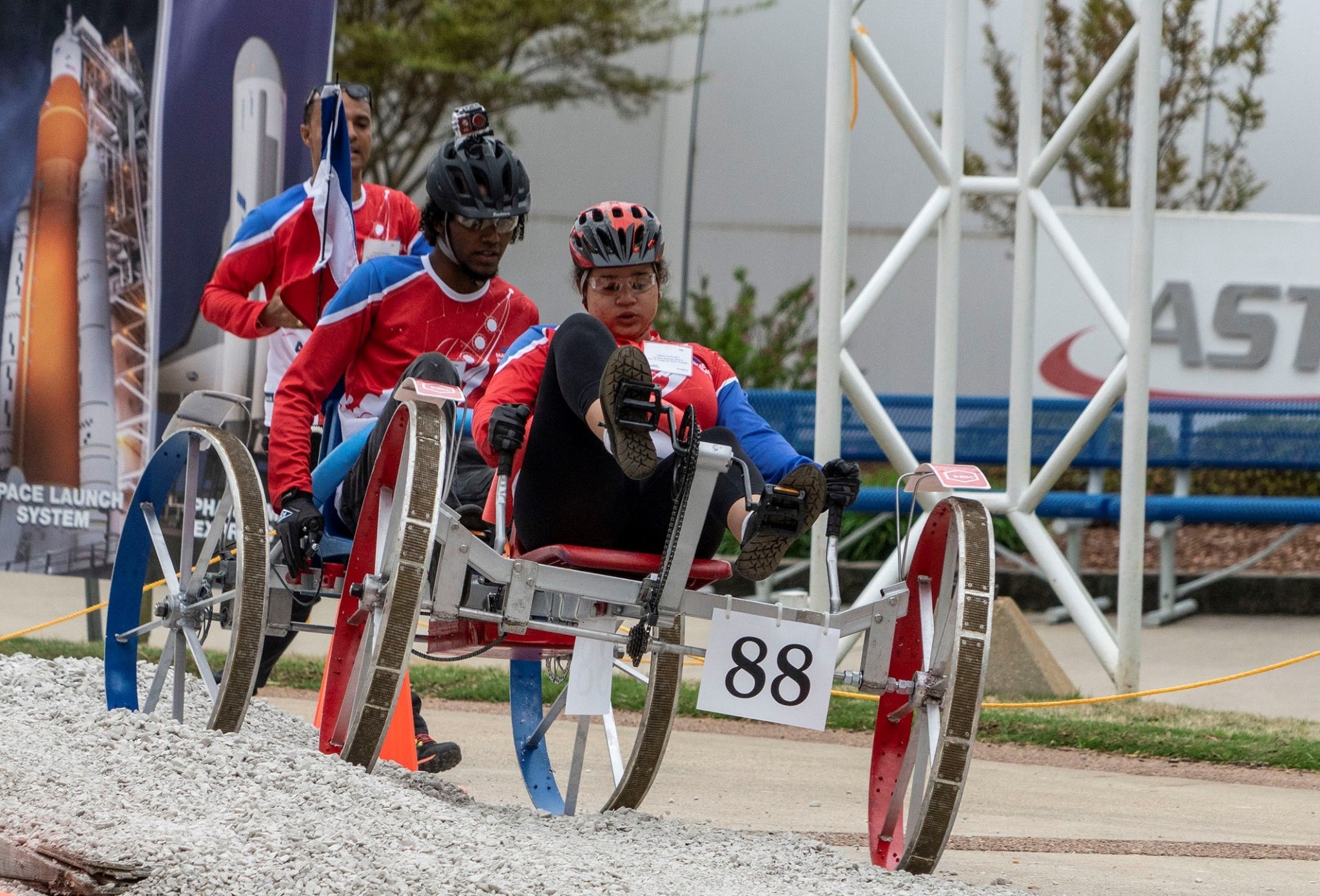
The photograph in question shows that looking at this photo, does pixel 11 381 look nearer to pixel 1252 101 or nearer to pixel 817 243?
pixel 817 243

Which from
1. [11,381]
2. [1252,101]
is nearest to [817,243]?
[1252,101]

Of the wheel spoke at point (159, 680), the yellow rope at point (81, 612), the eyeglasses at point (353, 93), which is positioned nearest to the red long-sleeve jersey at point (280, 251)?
the eyeglasses at point (353, 93)

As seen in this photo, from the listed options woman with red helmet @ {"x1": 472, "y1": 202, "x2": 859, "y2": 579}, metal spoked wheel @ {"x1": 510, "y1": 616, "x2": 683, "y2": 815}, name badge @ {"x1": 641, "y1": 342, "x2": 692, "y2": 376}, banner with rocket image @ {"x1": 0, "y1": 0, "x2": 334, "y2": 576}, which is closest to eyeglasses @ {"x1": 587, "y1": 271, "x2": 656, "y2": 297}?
woman with red helmet @ {"x1": 472, "y1": 202, "x2": 859, "y2": 579}

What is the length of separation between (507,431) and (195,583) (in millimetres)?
1233

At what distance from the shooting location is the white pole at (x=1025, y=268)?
786 centimetres

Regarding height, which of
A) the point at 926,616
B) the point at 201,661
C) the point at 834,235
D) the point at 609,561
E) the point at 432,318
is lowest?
the point at 201,661

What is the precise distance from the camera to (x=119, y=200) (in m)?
7.61

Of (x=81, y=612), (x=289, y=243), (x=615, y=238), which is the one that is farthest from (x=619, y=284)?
(x=81, y=612)

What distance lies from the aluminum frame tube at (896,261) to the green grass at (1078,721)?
1.66 m

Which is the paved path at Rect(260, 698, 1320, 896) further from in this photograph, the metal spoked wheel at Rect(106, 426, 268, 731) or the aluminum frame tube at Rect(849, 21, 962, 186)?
the aluminum frame tube at Rect(849, 21, 962, 186)

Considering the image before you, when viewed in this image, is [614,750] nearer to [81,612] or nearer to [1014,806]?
[1014,806]

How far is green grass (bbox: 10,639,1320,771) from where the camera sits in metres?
6.68

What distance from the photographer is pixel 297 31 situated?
7.63m

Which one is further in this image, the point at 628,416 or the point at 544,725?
the point at 544,725
